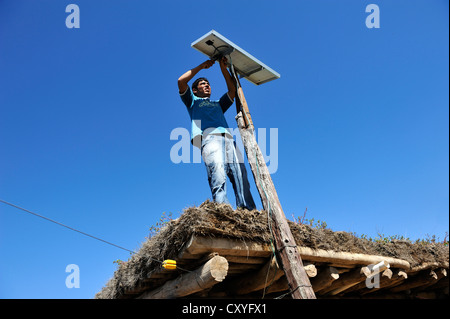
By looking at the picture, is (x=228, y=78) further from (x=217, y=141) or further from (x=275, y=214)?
(x=275, y=214)

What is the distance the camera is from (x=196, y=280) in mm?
4430

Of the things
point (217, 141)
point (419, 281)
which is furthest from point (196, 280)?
point (419, 281)

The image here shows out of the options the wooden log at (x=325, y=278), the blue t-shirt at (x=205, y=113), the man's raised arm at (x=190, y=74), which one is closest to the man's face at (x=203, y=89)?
the blue t-shirt at (x=205, y=113)

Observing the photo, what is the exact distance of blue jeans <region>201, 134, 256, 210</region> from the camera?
16.6 feet

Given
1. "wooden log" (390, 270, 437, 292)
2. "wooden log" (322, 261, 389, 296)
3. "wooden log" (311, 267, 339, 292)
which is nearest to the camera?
"wooden log" (311, 267, 339, 292)

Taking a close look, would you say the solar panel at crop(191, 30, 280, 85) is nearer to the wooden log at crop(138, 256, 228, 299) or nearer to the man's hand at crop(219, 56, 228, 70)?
the man's hand at crop(219, 56, 228, 70)

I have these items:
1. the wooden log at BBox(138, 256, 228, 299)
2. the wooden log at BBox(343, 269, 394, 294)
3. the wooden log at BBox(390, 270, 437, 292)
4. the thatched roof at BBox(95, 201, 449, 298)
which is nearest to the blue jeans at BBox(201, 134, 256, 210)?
the thatched roof at BBox(95, 201, 449, 298)

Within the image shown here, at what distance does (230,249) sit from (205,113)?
210 cm

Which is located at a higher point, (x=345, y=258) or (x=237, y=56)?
(x=237, y=56)

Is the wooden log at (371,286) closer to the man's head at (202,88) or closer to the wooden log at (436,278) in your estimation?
the wooden log at (436,278)

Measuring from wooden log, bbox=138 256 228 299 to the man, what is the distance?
35.4 inches

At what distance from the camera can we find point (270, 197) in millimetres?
4641

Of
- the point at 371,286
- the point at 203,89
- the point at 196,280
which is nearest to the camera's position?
the point at 196,280
